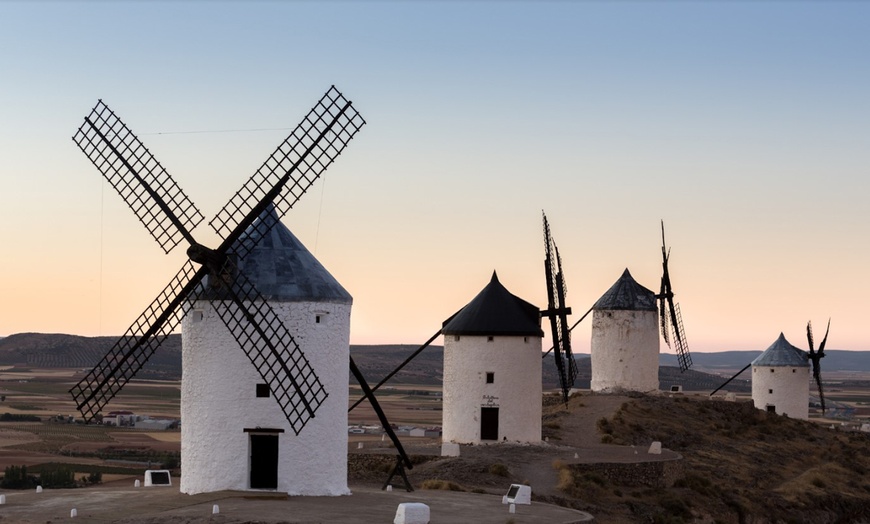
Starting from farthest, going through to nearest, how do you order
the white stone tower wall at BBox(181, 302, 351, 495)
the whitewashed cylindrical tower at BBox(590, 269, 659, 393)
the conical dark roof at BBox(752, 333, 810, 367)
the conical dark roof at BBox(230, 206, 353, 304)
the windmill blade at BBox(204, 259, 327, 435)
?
the conical dark roof at BBox(752, 333, 810, 367) < the whitewashed cylindrical tower at BBox(590, 269, 659, 393) < the conical dark roof at BBox(230, 206, 353, 304) < the white stone tower wall at BBox(181, 302, 351, 495) < the windmill blade at BBox(204, 259, 327, 435)

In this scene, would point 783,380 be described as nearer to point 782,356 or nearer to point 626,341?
point 782,356

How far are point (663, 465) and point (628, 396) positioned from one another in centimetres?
1552

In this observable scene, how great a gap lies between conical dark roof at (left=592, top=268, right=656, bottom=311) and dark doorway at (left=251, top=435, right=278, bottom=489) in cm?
3015

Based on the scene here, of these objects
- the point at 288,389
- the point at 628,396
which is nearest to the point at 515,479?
the point at 288,389

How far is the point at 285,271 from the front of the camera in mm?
29156

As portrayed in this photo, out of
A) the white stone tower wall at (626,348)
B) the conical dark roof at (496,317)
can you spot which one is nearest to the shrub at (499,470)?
the conical dark roof at (496,317)

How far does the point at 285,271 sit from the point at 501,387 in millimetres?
15147

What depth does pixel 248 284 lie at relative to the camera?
28672mm

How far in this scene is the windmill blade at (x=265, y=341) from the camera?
28.0 meters

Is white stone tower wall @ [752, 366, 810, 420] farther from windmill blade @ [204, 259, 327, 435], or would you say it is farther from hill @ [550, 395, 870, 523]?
windmill blade @ [204, 259, 327, 435]

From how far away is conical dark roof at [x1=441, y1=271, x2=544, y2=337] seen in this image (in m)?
42.9

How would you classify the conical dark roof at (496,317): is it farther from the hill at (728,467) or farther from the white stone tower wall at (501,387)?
the hill at (728,467)

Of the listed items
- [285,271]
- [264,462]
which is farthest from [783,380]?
[264,462]

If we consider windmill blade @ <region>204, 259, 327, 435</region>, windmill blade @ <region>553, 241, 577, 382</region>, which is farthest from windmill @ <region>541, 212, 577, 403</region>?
windmill blade @ <region>204, 259, 327, 435</region>
